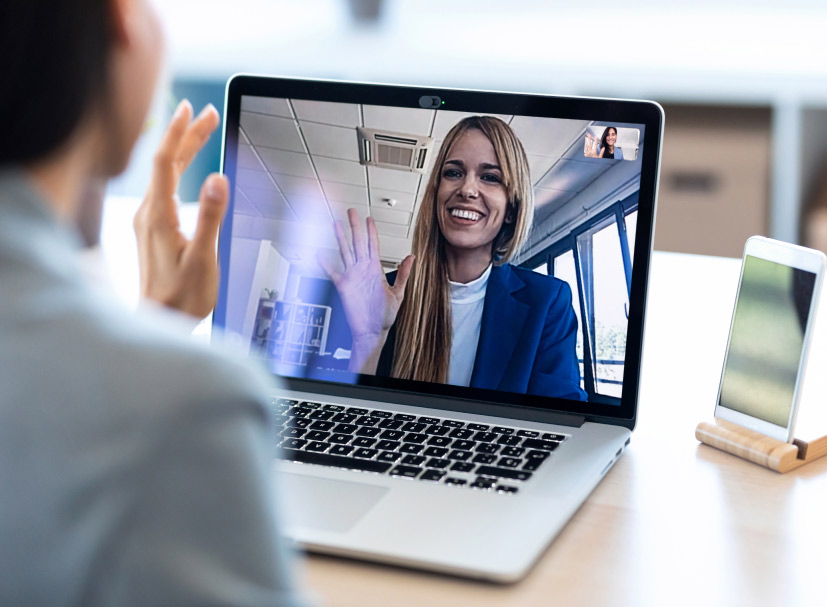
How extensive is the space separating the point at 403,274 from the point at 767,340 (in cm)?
36

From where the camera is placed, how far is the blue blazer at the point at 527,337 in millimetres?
918

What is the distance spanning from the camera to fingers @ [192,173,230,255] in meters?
0.79

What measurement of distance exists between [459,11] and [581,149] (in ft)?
8.49

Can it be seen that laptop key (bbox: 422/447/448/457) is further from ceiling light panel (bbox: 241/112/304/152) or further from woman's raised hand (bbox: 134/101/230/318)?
ceiling light panel (bbox: 241/112/304/152)

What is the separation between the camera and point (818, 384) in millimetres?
1088

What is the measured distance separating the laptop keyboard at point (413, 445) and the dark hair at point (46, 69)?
44 centimetres

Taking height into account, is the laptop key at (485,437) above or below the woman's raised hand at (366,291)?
below

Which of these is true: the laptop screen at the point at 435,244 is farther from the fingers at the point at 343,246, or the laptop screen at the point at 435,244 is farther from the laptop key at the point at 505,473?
the laptop key at the point at 505,473

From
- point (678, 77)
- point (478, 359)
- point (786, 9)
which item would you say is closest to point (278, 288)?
point (478, 359)

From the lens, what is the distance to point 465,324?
948 millimetres

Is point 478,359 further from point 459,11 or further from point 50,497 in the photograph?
point 459,11

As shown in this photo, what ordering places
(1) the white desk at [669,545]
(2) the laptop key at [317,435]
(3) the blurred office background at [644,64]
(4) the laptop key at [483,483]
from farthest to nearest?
(3) the blurred office background at [644,64] → (2) the laptop key at [317,435] → (4) the laptop key at [483,483] → (1) the white desk at [669,545]

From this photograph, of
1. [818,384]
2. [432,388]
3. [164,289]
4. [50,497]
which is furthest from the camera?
[818,384]

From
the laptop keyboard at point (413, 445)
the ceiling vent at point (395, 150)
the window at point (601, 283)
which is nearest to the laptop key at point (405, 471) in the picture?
the laptop keyboard at point (413, 445)
